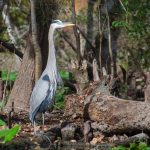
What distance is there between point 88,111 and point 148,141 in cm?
120

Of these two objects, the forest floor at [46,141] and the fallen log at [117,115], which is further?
the fallen log at [117,115]

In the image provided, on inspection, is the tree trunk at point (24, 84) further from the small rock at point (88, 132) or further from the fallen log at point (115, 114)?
the small rock at point (88, 132)

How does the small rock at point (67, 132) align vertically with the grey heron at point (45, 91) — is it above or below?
below

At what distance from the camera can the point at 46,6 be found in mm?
11234

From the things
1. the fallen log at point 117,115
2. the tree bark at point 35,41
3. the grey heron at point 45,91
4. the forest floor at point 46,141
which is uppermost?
the tree bark at point 35,41

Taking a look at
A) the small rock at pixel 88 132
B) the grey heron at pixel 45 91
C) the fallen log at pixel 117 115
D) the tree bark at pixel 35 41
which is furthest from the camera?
the tree bark at pixel 35 41

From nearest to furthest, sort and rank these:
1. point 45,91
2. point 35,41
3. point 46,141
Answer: point 46,141 → point 45,91 → point 35,41

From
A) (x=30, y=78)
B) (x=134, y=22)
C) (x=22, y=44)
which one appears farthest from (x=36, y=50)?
(x=22, y=44)

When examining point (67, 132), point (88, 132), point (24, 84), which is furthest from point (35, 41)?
point (88, 132)

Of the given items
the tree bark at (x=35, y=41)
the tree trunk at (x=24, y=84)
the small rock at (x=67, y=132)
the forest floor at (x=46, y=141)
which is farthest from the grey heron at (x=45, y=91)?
the tree trunk at (x=24, y=84)

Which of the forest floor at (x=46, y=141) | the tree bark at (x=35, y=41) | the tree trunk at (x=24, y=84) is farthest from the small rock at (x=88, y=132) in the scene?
the tree trunk at (x=24, y=84)

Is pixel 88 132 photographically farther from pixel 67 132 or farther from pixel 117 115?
pixel 117 115

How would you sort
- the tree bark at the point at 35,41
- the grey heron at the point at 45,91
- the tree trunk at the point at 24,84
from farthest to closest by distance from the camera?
1. the tree trunk at the point at 24,84
2. the tree bark at the point at 35,41
3. the grey heron at the point at 45,91

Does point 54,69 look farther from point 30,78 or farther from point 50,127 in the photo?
point 30,78
